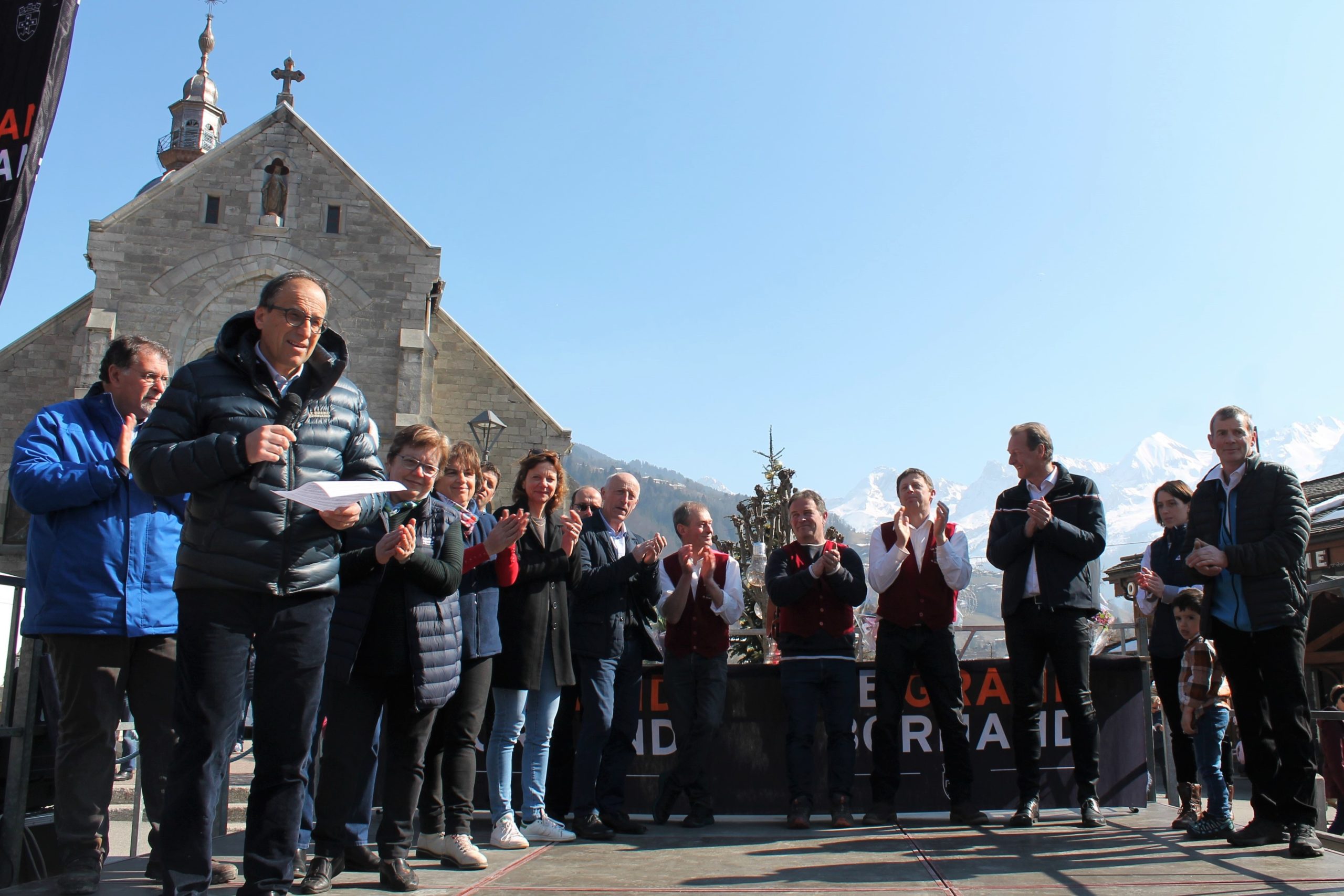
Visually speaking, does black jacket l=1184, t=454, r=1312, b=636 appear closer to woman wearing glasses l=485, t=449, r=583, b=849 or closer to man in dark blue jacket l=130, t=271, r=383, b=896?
woman wearing glasses l=485, t=449, r=583, b=849

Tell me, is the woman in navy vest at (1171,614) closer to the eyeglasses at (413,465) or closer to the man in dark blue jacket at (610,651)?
the man in dark blue jacket at (610,651)

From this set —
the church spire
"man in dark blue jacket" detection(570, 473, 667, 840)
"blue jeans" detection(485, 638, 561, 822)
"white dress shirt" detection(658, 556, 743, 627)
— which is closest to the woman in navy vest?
"white dress shirt" detection(658, 556, 743, 627)

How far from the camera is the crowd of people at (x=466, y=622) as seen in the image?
3.20 m

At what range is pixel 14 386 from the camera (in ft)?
75.4

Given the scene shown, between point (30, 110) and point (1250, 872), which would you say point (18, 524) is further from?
point (1250, 872)

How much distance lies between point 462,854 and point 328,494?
208 centimetres

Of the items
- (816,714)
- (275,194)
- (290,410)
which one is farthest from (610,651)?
(275,194)

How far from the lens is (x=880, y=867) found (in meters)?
4.29

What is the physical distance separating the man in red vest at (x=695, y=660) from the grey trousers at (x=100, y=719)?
289cm

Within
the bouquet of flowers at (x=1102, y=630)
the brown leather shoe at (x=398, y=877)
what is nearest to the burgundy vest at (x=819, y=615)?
the brown leather shoe at (x=398, y=877)

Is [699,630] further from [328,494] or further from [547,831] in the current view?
[328,494]

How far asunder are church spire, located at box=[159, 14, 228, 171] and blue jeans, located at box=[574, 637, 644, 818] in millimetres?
60185

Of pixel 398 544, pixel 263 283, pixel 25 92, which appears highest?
pixel 263 283

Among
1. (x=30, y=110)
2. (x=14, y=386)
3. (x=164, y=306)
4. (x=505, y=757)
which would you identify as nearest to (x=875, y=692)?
(x=505, y=757)
